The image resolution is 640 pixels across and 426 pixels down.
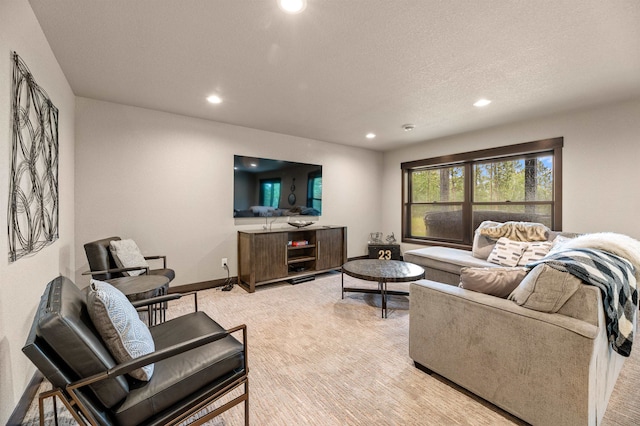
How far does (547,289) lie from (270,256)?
310 cm

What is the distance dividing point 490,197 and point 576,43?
270 cm

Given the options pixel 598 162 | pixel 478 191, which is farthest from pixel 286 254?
pixel 598 162

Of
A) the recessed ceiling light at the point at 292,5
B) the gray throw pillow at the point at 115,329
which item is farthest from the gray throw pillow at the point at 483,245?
the gray throw pillow at the point at 115,329

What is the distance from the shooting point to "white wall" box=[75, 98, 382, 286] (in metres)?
3.04

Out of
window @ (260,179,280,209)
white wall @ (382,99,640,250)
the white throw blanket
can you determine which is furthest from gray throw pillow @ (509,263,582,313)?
window @ (260,179,280,209)

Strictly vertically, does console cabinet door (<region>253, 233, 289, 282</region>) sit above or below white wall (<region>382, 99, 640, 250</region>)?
below

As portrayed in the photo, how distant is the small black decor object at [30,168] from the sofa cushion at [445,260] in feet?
12.8

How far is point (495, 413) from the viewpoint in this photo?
1.53 m

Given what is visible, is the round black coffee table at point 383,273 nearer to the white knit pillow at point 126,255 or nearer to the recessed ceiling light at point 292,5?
the white knit pillow at point 126,255

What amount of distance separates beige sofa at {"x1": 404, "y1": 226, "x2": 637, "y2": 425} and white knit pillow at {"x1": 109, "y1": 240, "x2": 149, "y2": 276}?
2.68 metres

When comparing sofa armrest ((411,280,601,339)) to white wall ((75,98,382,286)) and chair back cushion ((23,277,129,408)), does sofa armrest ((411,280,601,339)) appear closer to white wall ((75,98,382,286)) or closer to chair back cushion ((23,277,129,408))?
chair back cushion ((23,277,129,408))

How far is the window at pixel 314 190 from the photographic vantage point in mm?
4742

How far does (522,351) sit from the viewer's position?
4.61 feet

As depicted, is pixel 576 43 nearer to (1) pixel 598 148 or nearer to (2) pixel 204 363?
(1) pixel 598 148
